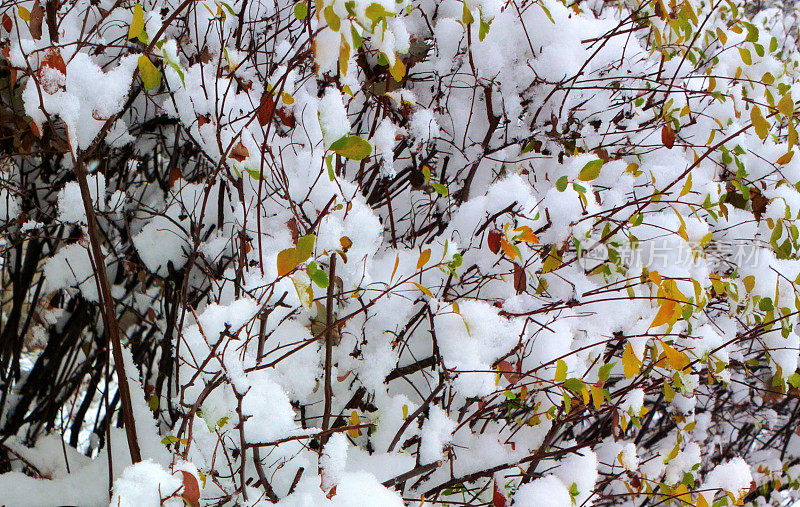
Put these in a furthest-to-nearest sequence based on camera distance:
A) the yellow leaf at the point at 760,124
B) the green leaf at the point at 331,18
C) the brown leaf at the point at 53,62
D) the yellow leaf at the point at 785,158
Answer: the yellow leaf at the point at 785,158 → the yellow leaf at the point at 760,124 → the brown leaf at the point at 53,62 → the green leaf at the point at 331,18

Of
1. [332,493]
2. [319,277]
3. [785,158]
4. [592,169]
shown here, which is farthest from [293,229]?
[785,158]

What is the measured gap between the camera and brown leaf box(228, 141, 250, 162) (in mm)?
1135

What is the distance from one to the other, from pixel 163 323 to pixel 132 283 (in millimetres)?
161

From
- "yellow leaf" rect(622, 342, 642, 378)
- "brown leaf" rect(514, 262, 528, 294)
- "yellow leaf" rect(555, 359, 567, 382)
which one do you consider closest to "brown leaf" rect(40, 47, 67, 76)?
"brown leaf" rect(514, 262, 528, 294)

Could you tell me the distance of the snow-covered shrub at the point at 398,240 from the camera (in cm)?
112

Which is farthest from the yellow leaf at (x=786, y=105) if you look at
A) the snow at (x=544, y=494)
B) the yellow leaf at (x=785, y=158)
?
the snow at (x=544, y=494)

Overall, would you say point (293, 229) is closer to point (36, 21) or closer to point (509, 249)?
point (509, 249)

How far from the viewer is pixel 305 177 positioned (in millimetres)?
1273

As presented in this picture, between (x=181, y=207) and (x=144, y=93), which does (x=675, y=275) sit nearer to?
(x=181, y=207)

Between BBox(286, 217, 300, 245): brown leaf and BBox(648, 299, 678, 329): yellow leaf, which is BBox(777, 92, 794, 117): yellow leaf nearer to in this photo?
BBox(648, 299, 678, 329): yellow leaf

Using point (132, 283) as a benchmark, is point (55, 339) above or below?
below

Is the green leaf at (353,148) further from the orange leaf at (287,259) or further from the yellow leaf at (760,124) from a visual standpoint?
the yellow leaf at (760,124)

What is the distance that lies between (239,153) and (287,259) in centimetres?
31

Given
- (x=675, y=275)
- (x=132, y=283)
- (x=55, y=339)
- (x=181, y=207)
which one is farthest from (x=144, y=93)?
(x=675, y=275)
